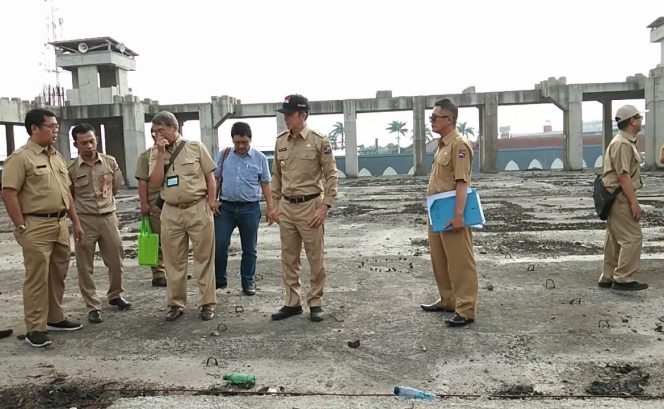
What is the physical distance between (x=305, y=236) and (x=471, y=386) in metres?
1.91

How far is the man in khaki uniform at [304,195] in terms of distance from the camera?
186 inches

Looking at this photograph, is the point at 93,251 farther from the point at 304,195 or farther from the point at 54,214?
the point at 304,195

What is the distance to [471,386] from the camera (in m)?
3.37

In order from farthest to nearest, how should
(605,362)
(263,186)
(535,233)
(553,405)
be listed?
(535,233) < (263,186) < (605,362) < (553,405)

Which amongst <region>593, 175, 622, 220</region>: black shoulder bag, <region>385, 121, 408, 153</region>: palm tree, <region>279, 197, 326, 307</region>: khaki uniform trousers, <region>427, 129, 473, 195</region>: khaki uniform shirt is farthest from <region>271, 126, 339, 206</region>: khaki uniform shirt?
<region>385, 121, 408, 153</region>: palm tree

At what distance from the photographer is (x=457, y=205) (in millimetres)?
4379

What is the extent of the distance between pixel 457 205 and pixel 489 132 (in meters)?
30.8

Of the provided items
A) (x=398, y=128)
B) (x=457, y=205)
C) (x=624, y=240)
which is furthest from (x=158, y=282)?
(x=398, y=128)

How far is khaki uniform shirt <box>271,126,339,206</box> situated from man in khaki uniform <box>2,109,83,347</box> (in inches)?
71.2

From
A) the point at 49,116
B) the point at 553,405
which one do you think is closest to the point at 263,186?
the point at 49,116

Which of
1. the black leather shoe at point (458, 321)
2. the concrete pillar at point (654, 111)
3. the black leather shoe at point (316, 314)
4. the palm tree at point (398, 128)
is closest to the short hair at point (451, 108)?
the black leather shoe at point (458, 321)

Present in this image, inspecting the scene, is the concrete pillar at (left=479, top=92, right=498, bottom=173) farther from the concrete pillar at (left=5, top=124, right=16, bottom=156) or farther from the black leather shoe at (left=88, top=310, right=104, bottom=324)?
the black leather shoe at (left=88, top=310, right=104, bottom=324)

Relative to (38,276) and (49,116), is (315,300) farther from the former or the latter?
(49,116)

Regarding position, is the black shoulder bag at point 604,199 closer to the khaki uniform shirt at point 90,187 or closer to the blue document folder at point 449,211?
the blue document folder at point 449,211
